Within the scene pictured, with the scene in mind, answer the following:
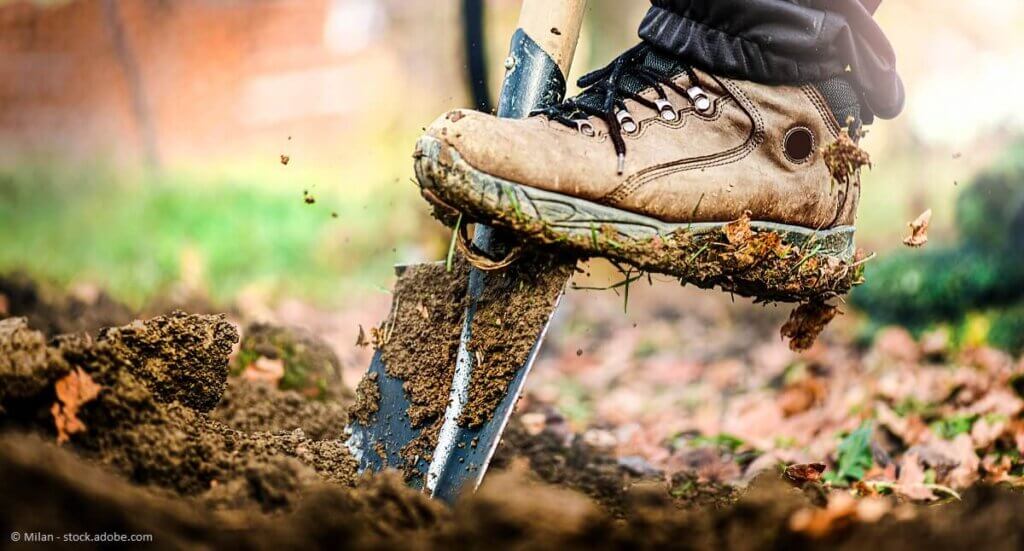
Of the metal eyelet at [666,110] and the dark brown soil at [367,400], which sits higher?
the metal eyelet at [666,110]

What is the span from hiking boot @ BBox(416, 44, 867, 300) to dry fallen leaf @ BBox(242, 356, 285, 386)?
4.26 feet

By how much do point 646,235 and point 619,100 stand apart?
0.96 ft

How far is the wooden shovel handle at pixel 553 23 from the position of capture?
1723 mm

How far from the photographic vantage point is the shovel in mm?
1613

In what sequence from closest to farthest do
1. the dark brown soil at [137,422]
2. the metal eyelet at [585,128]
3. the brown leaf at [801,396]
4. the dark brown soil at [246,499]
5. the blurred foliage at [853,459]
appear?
1. the dark brown soil at [246,499]
2. the dark brown soil at [137,422]
3. the metal eyelet at [585,128]
4. the blurred foliage at [853,459]
5. the brown leaf at [801,396]

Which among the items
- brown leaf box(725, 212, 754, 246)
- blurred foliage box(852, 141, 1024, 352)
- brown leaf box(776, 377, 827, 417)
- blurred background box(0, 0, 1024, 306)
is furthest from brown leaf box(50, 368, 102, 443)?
blurred foliage box(852, 141, 1024, 352)

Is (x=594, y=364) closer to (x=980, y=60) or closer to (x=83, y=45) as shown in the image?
(x=980, y=60)

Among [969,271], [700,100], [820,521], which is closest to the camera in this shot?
[820,521]

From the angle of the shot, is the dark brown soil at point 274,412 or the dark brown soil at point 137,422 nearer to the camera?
the dark brown soil at point 137,422

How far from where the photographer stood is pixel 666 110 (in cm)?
166

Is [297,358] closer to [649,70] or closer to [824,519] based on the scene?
[649,70]

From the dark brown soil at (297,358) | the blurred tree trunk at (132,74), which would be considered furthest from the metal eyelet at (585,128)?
the blurred tree trunk at (132,74)

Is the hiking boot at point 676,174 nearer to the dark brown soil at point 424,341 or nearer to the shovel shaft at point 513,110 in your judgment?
the shovel shaft at point 513,110

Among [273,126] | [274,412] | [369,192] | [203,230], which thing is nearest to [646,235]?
[274,412]
